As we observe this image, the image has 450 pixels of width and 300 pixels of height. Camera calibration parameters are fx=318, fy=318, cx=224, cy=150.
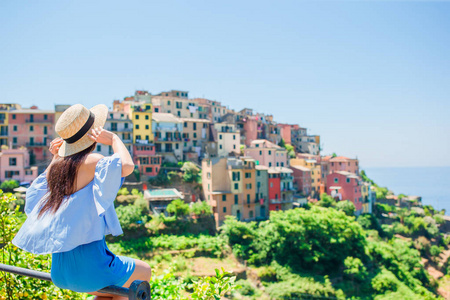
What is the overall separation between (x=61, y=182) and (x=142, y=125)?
1335 inches

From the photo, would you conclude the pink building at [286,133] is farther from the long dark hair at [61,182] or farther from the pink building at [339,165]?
the long dark hair at [61,182]

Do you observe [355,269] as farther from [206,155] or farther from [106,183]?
[106,183]

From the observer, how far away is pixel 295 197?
124 ft

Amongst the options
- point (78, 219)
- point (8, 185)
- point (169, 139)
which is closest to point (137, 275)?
→ point (78, 219)

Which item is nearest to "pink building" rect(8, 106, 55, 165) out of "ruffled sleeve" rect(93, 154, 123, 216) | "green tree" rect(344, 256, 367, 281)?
"green tree" rect(344, 256, 367, 281)

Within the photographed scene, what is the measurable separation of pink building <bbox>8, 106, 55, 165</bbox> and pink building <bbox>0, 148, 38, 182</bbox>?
9.15ft

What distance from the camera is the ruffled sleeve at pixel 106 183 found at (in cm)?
196

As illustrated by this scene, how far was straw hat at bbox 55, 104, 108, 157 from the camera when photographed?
2140 mm

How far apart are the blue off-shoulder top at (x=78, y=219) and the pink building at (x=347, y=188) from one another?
4122cm

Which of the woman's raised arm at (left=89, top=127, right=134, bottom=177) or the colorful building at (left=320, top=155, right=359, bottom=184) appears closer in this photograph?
the woman's raised arm at (left=89, top=127, right=134, bottom=177)

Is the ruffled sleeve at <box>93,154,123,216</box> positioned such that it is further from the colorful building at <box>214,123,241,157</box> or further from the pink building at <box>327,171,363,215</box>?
the pink building at <box>327,171,363,215</box>

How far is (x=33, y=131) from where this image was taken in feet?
107

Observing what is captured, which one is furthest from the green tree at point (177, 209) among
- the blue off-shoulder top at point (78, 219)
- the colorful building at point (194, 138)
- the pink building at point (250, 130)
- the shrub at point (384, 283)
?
the blue off-shoulder top at point (78, 219)

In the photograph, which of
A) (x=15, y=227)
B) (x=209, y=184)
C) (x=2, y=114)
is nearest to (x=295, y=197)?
(x=209, y=184)
